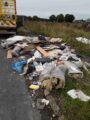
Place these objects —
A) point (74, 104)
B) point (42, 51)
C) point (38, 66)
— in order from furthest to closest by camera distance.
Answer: point (42, 51)
point (38, 66)
point (74, 104)

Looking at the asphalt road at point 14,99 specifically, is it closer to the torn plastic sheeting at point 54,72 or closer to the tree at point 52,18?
the torn plastic sheeting at point 54,72

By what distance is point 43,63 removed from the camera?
1187 centimetres

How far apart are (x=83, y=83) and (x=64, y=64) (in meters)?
1.51

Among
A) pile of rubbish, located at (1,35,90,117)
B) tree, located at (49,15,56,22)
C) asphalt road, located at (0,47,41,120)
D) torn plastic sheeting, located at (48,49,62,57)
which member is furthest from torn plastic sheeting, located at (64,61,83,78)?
tree, located at (49,15,56,22)

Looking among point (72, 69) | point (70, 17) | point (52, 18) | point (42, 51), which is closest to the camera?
point (72, 69)

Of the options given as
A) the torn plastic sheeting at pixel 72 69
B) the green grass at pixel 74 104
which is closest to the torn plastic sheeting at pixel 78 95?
the green grass at pixel 74 104

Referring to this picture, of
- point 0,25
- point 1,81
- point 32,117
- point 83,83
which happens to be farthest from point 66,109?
point 0,25

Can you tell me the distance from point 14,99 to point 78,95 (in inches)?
58.5

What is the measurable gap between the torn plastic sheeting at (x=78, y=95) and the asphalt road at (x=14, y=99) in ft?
3.21

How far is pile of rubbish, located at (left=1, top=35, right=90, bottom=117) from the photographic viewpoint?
9.19 m

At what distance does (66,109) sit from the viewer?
7613mm

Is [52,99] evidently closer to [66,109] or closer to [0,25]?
[66,109]

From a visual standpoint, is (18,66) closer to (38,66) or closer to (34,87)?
(38,66)

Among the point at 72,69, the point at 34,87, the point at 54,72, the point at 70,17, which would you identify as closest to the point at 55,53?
the point at 72,69
